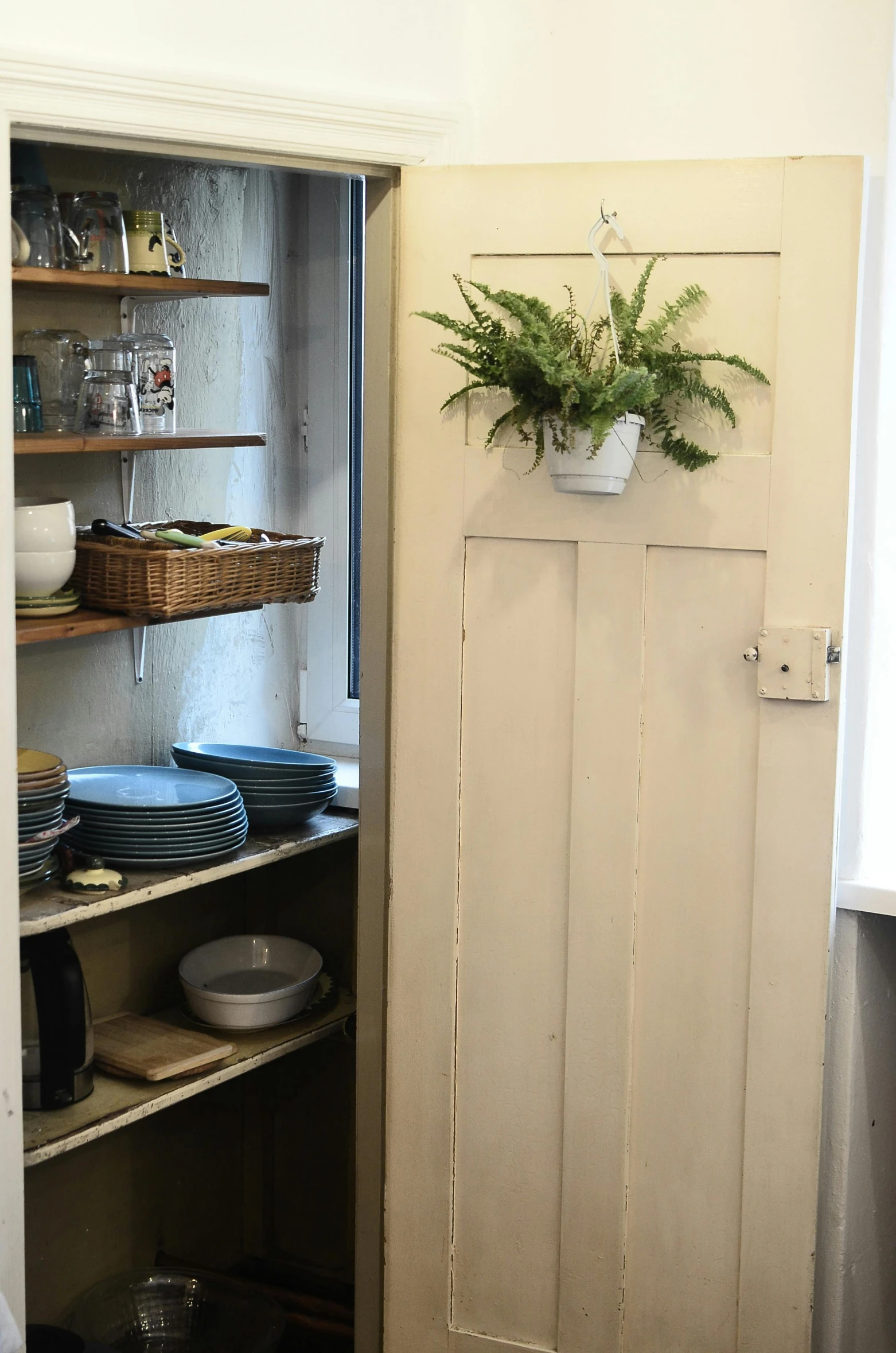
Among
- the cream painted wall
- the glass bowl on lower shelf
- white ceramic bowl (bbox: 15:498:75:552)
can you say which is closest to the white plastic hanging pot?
the cream painted wall

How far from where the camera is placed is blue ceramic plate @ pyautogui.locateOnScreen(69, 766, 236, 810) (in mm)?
2273

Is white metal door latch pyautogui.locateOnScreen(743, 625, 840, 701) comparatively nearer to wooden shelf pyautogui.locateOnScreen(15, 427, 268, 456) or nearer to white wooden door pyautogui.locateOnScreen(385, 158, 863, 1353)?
white wooden door pyautogui.locateOnScreen(385, 158, 863, 1353)

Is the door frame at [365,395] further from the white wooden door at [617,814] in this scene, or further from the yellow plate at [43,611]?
the yellow plate at [43,611]

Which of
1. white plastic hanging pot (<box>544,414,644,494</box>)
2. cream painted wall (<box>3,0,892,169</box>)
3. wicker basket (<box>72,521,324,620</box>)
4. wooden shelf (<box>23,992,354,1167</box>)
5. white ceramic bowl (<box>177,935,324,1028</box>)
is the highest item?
cream painted wall (<box>3,0,892,169</box>)

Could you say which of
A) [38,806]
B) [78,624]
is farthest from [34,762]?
[78,624]

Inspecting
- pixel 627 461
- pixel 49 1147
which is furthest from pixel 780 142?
pixel 49 1147

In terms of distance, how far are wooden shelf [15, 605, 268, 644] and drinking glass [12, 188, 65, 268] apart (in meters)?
0.52

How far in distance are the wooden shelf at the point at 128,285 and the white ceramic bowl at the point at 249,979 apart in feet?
4.03

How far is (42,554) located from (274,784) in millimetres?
684

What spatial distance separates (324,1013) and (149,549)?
96 cm

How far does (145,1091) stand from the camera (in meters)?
2.24

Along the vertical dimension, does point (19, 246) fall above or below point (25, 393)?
above

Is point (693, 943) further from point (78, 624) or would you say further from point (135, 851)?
point (78, 624)

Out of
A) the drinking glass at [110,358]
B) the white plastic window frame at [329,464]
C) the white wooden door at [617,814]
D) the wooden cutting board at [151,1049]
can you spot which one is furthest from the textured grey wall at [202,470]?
the white wooden door at [617,814]
